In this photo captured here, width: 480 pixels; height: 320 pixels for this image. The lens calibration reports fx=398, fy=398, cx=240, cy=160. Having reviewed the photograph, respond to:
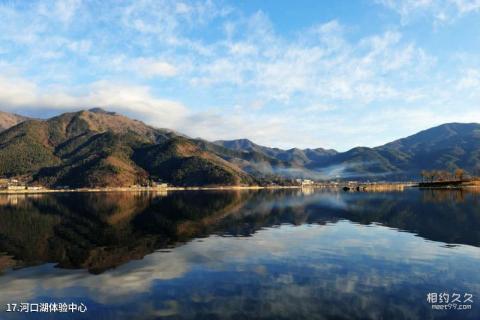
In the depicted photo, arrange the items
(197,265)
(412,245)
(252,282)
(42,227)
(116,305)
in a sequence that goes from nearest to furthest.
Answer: (116,305) < (252,282) < (197,265) < (412,245) < (42,227)

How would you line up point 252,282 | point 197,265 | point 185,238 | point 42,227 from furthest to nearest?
1. point 42,227
2. point 185,238
3. point 197,265
4. point 252,282

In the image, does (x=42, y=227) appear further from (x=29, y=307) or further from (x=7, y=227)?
(x=29, y=307)

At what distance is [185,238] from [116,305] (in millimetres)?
45134

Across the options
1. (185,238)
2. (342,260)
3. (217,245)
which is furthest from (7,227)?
(342,260)

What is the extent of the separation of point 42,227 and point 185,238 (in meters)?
43.5

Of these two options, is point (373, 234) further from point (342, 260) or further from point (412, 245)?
point (342, 260)

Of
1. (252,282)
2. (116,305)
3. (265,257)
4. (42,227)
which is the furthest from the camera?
(42,227)

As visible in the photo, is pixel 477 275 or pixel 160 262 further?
pixel 160 262

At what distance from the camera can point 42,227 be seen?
102 meters

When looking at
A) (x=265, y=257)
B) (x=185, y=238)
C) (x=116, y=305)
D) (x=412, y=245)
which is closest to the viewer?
(x=116, y=305)

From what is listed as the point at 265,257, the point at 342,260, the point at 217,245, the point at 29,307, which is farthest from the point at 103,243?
the point at 342,260

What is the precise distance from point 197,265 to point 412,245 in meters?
40.4

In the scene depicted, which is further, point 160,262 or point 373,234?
point 373,234

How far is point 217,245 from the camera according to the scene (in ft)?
241
